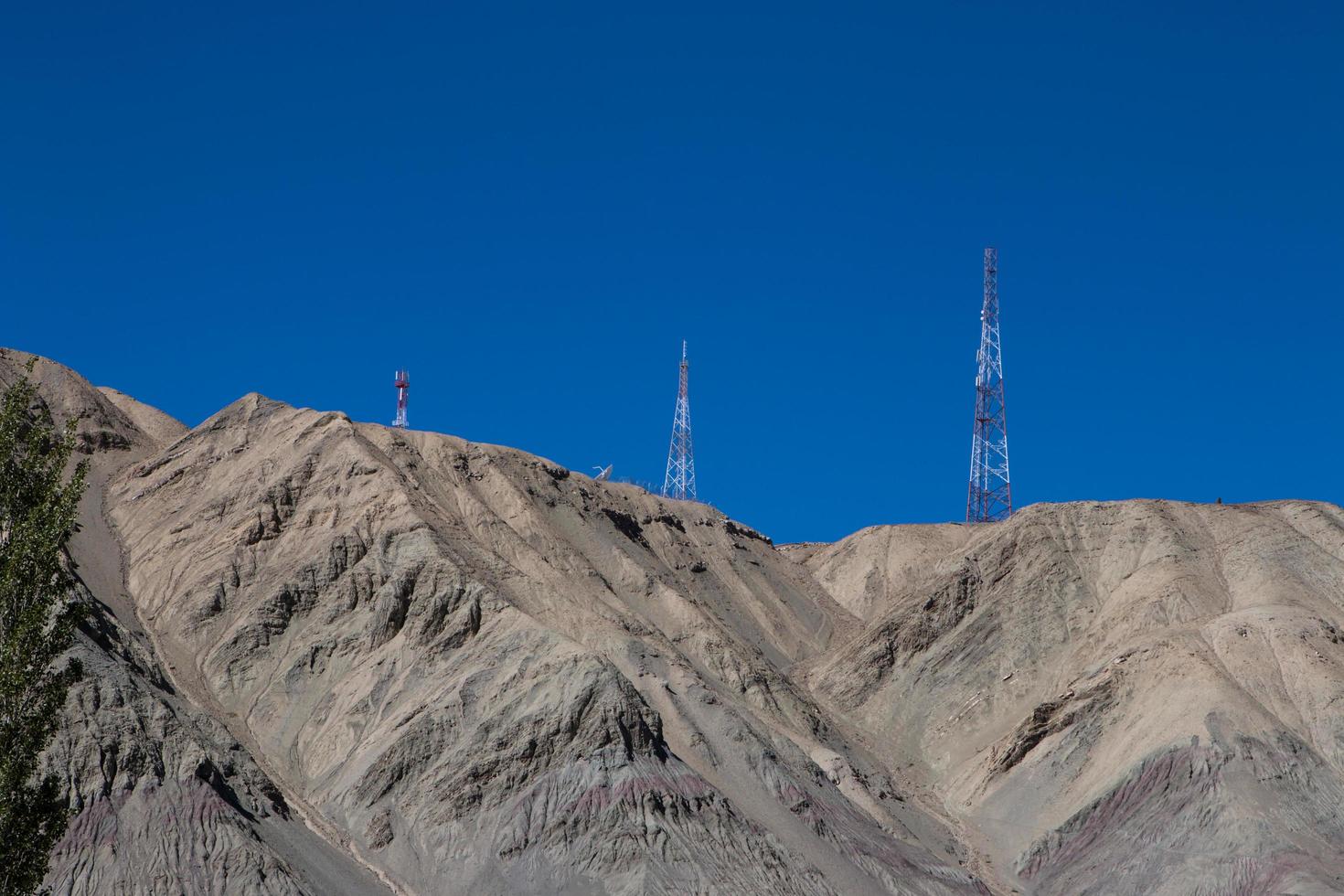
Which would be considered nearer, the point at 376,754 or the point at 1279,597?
the point at 376,754

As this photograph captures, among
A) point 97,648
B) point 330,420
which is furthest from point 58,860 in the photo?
point 330,420

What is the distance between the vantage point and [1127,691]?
83.2 metres

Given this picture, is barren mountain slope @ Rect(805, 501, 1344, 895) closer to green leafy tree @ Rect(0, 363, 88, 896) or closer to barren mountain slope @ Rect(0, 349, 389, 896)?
barren mountain slope @ Rect(0, 349, 389, 896)

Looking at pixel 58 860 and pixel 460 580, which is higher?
pixel 460 580

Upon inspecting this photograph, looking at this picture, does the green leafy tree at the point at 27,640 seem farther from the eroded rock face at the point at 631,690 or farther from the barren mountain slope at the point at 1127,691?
the barren mountain slope at the point at 1127,691

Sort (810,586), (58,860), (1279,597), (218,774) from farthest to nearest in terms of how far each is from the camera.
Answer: (810,586) → (1279,597) → (218,774) → (58,860)

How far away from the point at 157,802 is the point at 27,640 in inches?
1336

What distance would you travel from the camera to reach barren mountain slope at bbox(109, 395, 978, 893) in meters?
69.8

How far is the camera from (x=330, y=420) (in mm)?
96438

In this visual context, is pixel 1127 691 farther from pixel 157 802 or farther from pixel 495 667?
pixel 157 802

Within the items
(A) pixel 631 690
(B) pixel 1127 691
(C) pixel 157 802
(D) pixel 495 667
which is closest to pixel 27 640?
(C) pixel 157 802

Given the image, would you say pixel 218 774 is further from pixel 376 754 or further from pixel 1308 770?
pixel 1308 770

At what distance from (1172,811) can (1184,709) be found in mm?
6097

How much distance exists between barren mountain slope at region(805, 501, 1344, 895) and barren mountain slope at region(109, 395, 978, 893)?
4.90 meters
